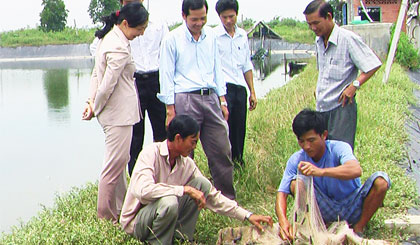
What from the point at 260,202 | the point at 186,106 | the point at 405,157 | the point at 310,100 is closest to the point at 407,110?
the point at 310,100

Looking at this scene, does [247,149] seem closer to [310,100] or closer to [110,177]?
[110,177]

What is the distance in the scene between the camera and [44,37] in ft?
150

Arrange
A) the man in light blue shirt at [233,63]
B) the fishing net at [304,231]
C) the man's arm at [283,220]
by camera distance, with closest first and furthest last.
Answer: the fishing net at [304,231] < the man's arm at [283,220] < the man in light blue shirt at [233,63]

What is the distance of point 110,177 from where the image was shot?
12.8 feet

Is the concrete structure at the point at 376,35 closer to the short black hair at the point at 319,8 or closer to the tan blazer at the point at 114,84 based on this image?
the short black hair at the point at 319,8

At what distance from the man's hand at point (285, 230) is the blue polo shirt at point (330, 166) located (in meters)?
0.20

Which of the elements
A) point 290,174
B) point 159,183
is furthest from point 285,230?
point 159,183

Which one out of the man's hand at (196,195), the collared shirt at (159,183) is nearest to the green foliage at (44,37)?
the collared shirt at (159,183)

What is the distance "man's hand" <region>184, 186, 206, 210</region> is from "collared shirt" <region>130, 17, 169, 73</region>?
1.44 meters

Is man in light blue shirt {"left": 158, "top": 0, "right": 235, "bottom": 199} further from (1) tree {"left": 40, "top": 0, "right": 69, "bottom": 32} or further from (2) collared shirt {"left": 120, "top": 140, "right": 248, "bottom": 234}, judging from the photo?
(1) tree {"left": 40, "top": 0, "right": 69, "bottom": 32}

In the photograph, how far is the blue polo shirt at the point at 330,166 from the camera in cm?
332

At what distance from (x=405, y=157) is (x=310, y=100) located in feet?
10.8

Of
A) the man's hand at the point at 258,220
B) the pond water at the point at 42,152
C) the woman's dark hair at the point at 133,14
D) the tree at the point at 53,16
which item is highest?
the tree at the point at 53,16

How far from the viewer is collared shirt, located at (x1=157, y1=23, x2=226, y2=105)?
4016 millimetres
